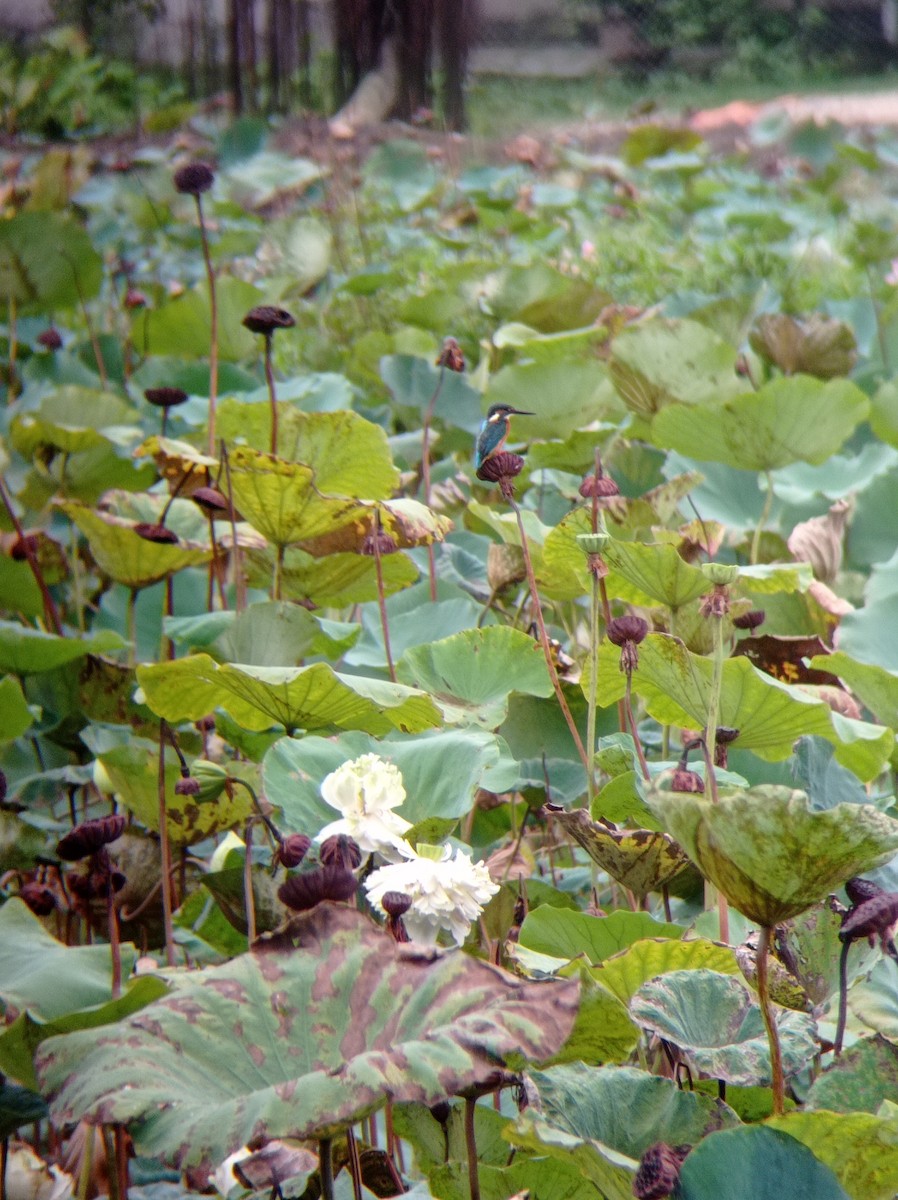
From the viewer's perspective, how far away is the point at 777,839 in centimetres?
52

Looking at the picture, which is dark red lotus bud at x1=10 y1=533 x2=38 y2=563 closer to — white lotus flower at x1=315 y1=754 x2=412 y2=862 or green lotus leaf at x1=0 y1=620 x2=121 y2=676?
green lotus leaf at x1=0 y1=620 x2=121 y2=676

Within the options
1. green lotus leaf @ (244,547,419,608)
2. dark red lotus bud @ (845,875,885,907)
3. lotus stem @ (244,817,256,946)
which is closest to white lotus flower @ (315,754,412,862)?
lotus stem @ (244,817,256,946)

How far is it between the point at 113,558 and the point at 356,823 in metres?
0.57

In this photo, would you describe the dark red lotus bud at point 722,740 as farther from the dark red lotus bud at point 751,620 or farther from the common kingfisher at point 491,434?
the common kingfisher at point 491,434

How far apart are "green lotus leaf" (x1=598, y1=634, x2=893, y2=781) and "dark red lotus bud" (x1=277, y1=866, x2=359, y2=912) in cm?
25

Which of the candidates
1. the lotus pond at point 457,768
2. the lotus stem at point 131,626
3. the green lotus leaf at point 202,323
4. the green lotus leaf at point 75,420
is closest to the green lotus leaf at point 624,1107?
the lotus pond at point 457,768

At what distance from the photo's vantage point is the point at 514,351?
83.1 inches

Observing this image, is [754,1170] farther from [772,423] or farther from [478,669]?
[772,423]

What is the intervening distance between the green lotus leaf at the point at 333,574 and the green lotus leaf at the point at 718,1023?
1.75 ft

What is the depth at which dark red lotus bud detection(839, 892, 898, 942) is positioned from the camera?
1.85ft

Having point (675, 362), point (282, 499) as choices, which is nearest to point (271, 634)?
point (282, 499)

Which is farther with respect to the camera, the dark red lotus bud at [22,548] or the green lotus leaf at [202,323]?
the green lotus leaf at [202,323]

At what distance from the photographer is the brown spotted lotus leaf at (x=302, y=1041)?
490 millimetres

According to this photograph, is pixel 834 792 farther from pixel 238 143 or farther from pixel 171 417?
pixel 238 143
